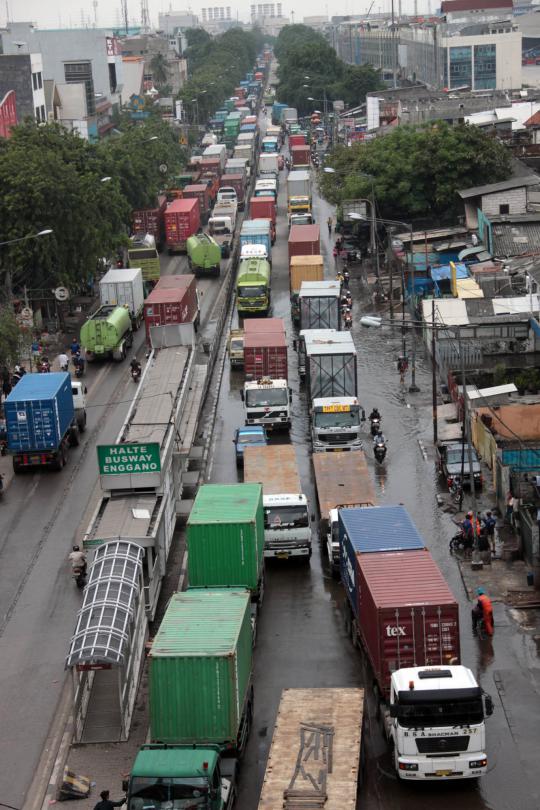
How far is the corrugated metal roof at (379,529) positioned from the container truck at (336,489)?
7.03 feet

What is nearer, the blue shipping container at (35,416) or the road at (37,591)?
the road at (37,591)

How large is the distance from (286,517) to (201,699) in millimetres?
12096

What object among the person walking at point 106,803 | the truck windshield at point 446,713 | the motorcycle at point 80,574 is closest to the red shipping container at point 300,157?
the motorcycle at point 80,574

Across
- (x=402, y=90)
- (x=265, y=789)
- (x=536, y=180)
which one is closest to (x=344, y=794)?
(x=265, y=789)

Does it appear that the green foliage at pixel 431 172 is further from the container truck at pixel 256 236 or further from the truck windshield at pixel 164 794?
the truck windshield at pixel 164 794

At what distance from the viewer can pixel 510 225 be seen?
6925 centimetres

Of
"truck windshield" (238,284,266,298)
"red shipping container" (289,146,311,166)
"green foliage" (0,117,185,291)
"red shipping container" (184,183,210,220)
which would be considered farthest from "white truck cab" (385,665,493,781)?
"red shipping container" (289,146,311,166)

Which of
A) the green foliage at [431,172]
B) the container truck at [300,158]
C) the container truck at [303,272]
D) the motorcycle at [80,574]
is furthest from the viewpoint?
the container truck at [300,158]

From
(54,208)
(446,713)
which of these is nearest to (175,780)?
(446,713)

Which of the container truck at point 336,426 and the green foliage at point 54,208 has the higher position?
the green foliage at point 54,208

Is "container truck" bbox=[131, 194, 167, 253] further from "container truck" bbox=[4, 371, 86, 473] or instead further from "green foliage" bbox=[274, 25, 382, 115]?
"green foliage" bbox=[274, 25, 382, 115]

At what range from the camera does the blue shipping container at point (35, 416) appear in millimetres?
43000

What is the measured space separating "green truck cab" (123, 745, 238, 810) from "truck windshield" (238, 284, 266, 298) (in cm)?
4718

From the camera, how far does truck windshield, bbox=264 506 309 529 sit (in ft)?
117
